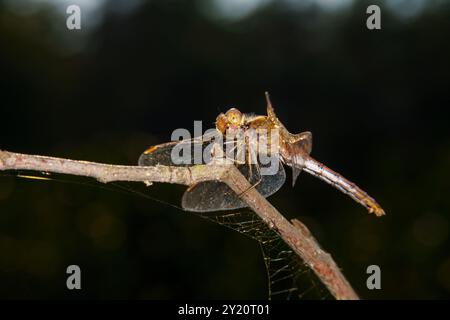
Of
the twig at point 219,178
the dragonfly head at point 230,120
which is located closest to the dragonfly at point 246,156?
the dragonfly head at point 230,120

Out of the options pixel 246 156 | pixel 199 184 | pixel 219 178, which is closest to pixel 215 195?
pixel 199 184

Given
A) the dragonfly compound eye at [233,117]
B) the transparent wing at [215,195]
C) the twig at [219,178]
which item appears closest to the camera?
the twig at [219,178]

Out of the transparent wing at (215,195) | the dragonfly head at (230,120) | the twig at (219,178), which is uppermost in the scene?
the dragonfly head at (230,120)

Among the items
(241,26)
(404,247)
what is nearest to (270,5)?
(241,26)

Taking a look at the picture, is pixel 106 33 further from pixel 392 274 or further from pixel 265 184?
pixel 265 184

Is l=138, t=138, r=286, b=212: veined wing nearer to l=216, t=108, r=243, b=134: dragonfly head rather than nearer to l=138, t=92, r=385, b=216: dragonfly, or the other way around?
l=138, t=92, r=385, b=216: dragonfly

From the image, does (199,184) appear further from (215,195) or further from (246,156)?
(246,156)

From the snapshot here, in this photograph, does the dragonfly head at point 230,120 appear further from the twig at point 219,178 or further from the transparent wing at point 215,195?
the twig at point 219,178

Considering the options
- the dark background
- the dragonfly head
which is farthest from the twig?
the dragonfly head
